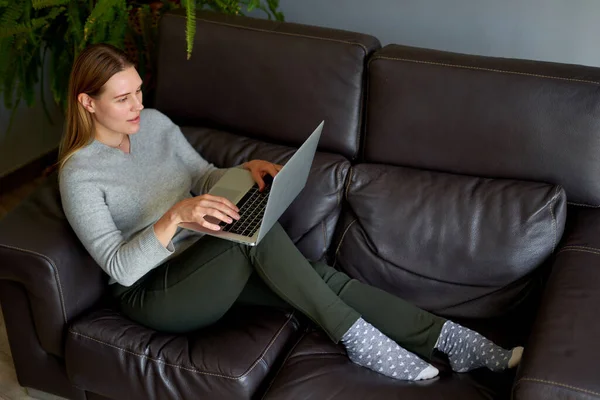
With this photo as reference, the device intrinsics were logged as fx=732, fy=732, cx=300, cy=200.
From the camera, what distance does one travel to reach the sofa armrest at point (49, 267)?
178cm

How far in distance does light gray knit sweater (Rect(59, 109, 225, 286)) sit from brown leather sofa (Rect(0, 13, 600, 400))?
11 centimetres

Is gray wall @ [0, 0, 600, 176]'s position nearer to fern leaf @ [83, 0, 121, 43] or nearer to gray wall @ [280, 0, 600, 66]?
gray wall @ [280, 0, 600, 66]

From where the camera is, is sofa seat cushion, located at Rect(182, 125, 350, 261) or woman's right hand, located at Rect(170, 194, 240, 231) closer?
woman's right hand, located at Rect(170, 194, 240, 231)

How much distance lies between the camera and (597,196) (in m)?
1.91

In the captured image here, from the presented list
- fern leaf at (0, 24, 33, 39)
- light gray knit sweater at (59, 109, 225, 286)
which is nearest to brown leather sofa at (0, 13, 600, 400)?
light gray knit sweater at (59, 109, 225, 286)

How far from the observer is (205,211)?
1.68m

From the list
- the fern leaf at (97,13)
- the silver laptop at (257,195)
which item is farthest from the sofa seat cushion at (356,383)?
the fern leaf at (97,13)

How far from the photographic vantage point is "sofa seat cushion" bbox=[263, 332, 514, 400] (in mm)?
1635

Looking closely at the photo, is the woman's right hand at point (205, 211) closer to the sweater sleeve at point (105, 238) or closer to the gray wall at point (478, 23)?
the sweater sleeve at point (105, 238)

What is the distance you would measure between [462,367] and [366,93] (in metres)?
0.80

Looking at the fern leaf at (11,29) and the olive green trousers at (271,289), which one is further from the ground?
the fern leaf at (11,29)

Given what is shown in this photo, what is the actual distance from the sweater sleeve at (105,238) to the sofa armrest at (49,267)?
0.07 metres

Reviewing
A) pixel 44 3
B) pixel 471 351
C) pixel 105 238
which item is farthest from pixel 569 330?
pixel 44 3

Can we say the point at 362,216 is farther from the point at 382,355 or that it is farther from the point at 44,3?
the point at 44,3
